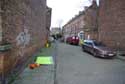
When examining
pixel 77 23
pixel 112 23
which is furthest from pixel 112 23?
A: pixel 77 23

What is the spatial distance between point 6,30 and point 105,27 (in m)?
18.3

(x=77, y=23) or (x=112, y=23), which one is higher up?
(x=77, y=23)

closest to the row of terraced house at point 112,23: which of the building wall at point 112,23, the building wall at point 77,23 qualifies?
the building wall at point 112,23

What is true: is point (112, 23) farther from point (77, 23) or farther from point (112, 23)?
point (77, 23)

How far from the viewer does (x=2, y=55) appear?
19.0ft

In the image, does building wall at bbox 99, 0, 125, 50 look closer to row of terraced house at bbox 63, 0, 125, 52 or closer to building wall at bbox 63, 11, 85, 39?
row of terraced house at bbox 63, 0, 125, 52

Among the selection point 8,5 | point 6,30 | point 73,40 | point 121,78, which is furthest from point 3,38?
point 73,40

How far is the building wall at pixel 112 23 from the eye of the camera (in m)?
20.8

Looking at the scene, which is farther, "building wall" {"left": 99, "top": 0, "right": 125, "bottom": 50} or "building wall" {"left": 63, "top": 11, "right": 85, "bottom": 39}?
"building wall" {"left": 63, "top": 11, "right": 85, "bottom": 39}

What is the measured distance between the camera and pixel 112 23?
21922mm

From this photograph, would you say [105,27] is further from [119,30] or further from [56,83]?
[56,83]

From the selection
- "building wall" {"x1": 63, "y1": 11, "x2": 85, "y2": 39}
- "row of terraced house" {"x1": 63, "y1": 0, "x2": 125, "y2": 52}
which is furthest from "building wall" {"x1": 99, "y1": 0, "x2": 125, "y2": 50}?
"building wall" {"x1": 63, "y1": 11, "x2": 85, "y2": 39}

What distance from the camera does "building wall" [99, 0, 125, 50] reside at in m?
20.8

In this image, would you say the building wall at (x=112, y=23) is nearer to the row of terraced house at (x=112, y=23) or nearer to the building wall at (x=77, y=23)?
the row of terraced house at (x=112, y=23)
